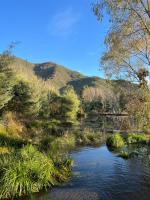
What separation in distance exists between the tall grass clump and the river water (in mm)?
583

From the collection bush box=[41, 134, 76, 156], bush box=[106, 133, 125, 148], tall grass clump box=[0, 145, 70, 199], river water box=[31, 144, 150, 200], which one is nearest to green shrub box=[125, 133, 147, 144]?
bush box=[106, 133, 125, 148]

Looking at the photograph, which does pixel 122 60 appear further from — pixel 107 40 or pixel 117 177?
pixel 117 177

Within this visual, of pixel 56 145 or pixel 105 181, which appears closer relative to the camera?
pixel 105 181

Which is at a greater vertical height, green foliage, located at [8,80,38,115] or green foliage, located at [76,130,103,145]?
green foliage, located at [8,80,38,115]

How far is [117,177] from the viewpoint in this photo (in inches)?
772

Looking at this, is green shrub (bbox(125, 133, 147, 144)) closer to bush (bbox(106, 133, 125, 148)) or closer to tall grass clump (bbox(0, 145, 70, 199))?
bush (bbox(106, 133, 125, 148))

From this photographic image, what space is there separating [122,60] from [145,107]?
12.7 ft

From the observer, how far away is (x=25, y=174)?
1497cm

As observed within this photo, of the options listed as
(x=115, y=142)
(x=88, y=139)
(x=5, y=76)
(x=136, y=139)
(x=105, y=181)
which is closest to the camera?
(x=105, y=181)

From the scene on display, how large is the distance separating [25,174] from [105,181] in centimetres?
595

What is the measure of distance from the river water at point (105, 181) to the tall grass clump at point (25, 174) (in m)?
0.58

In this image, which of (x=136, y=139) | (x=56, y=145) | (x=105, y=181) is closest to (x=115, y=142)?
(x=136, y=139)

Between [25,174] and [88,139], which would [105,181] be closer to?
[25,174]

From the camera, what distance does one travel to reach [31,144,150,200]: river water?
15.5 meters
